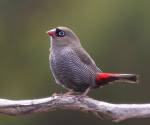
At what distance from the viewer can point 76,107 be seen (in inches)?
366

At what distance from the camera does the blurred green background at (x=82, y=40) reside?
54.1 feet

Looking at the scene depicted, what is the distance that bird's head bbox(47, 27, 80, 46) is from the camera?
31.9ft

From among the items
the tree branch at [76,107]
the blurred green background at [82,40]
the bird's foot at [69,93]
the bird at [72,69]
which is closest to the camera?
the tree branch at [76,107]

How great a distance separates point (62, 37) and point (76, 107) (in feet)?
2.64

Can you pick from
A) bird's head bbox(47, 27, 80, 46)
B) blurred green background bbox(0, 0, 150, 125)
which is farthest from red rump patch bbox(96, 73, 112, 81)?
blurred green background bbox(0, 0, 150, 125)

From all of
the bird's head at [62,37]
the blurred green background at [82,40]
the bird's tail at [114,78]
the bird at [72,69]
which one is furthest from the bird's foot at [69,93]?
the blurred green background at [82,40]

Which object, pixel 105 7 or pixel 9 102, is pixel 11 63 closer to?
pixel 105 7

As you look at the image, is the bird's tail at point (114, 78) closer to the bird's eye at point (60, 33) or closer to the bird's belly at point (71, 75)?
the bird's belly at point (71, 75)

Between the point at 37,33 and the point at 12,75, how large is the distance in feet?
3.21

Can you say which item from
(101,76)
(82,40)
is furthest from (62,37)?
(82,40)

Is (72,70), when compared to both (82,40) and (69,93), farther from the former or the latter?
(82,40)


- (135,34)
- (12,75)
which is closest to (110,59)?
(135,34)

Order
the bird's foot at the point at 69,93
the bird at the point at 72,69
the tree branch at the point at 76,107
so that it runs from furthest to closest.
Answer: the bird at the point at 72,69 → the bird's foot at the point at 69,93 → the tree branch at the point at 76,107

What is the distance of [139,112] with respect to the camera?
9289 millimetres
